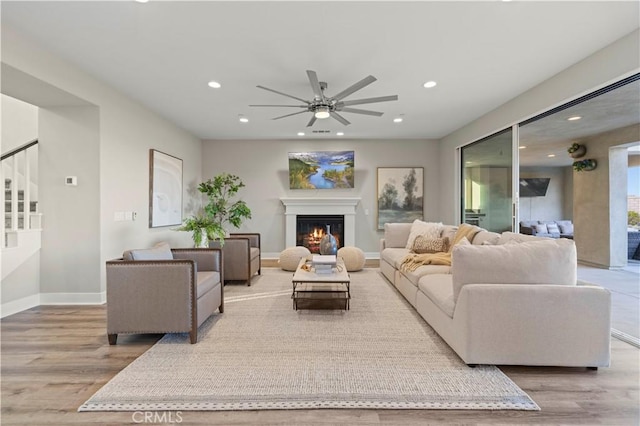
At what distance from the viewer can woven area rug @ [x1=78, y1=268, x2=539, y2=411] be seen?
71.0 inches

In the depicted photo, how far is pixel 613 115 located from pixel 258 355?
625 cm

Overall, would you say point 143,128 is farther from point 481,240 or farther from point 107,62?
point 481,240

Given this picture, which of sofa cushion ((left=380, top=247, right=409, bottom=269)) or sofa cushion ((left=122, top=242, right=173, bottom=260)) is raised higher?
sofa cushion ((left=122, top=242, right=173, bottom=260))

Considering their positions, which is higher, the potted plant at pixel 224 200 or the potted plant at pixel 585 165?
the potted plant at pixel 585 165

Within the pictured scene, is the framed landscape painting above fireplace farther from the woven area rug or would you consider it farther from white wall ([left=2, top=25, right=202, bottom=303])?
white wall ([left=2, top=25, right=202, bottom=303])

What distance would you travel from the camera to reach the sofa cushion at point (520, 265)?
2201 millimetres

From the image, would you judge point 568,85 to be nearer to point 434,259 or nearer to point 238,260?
point 434,259

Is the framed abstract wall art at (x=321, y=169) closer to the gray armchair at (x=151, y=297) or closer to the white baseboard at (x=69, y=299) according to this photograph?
the white baseboard at (x=69, y=299)

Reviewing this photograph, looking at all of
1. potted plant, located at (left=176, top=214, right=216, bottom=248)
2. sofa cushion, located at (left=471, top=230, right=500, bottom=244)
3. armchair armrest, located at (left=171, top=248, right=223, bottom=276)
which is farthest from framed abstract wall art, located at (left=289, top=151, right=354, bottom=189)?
armchair armrest, located at (left=171, top=248, right=223, bottom=276)

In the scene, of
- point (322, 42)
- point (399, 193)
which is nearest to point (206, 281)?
point (322, 42)

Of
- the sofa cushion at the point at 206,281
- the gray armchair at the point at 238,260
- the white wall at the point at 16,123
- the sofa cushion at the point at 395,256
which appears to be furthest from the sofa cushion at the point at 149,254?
the white wall at the point at 16,123

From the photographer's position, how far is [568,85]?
129 inches

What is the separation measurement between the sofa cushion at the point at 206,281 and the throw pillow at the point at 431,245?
277cm

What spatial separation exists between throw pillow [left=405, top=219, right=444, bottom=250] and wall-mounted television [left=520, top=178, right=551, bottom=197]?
6.33 meters
